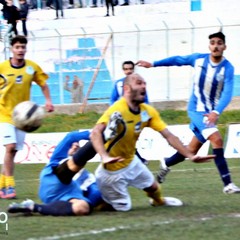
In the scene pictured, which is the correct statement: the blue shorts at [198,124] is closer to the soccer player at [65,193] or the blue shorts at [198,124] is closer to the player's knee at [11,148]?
the soccer player at [65,193]

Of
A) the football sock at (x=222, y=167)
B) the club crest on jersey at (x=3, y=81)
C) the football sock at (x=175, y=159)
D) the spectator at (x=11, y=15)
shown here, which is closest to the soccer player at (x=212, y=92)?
the football sock at (x=222, y=167)

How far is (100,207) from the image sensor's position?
9586 millimetres

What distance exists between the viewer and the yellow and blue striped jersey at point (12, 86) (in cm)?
1148

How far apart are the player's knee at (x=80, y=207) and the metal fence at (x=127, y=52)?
58.3 feet

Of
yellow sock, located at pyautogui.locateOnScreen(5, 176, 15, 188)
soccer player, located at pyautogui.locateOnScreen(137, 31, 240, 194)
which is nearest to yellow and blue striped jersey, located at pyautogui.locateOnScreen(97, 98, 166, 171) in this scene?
soccer player, located at pyautogui.locateOnScreen(137, 31, 240, 194)

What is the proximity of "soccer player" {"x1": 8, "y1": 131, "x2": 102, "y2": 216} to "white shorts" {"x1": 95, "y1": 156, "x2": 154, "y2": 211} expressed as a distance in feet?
0.65

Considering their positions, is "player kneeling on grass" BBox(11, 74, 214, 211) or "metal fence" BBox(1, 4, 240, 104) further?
"metal fence" BBox(1, 4, 240, 104)

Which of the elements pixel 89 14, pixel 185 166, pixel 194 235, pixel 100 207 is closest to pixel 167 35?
pixel 89 14

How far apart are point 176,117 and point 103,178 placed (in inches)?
651

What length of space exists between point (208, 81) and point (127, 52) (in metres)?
16.7

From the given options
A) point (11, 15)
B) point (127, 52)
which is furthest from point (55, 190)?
point (11, 15)

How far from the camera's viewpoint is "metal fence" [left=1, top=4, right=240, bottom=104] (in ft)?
89.4

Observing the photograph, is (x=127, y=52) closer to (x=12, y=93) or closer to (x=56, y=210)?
(x=12, y=93)

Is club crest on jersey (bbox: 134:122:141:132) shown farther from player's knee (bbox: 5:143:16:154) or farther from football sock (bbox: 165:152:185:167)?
football sock (bbox: 165:152:185:167)
